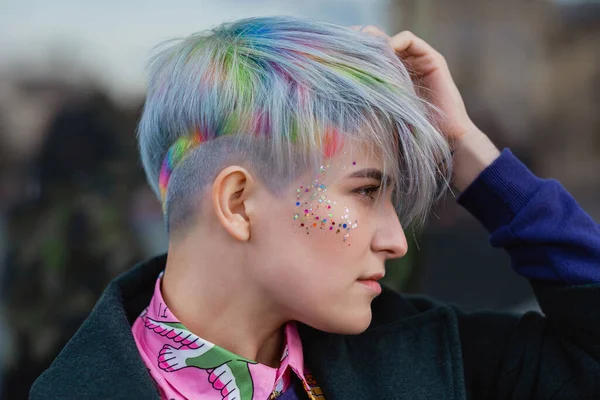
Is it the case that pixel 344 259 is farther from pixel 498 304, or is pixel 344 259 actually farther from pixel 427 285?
pixel 498 304

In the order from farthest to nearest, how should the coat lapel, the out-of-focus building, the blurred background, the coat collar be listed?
the out-of-focus building → the blurred background → the coat lapel → the coat collar

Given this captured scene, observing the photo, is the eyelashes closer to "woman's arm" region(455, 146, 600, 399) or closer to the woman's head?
the woman's head

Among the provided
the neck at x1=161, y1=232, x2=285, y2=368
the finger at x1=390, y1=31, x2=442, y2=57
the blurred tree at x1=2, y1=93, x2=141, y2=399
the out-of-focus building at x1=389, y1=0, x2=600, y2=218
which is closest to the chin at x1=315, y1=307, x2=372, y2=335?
the neck at x1=161, y1=232, x2=285, y2=368

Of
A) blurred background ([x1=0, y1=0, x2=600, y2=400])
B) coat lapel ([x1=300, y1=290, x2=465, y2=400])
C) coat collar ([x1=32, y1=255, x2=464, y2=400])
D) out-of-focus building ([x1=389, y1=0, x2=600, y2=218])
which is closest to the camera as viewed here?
coat collar ([x1=32, y1=255, x2=464, y2=400])

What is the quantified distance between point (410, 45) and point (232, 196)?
58 centimetres

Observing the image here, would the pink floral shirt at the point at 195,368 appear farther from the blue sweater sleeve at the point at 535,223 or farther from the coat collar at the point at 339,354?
the blue sweater sleeve at the point at 535,223

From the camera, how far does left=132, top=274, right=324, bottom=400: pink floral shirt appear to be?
1373 mm

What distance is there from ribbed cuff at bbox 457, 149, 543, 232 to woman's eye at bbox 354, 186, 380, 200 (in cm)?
34

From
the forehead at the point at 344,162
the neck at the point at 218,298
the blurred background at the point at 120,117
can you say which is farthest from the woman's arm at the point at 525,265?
the blurred background at the point at 120,117

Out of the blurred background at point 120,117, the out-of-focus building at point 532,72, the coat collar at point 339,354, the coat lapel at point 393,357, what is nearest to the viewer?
the coat collar at point 339,354

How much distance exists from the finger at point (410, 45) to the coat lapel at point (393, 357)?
595mm

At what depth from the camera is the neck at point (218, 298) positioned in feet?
4.57

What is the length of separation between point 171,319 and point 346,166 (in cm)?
47

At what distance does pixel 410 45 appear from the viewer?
63.1 inches
